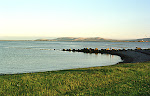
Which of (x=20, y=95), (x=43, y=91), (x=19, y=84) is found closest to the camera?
(x=20, y=95)

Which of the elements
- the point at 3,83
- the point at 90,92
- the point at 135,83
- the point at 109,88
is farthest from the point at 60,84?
the point at 135,83

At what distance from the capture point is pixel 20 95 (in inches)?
374

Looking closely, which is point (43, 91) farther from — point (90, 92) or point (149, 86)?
point (149, 86)

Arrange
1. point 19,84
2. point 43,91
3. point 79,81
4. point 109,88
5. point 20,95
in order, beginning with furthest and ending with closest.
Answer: point 79,81 < point 19,84 < point 109,88 < point 43,91 < point 20,95

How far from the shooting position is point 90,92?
1002 centimetres

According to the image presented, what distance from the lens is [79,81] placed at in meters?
12.7

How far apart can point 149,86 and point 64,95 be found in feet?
19.7

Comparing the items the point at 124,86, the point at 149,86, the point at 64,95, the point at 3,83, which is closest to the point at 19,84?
the point at 3,83

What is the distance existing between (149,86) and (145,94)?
189cm

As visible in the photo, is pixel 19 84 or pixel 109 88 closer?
pixel 109 88

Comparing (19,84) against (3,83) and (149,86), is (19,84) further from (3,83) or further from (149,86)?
(149,86)

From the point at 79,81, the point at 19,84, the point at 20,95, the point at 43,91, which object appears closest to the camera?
the point at 20,95

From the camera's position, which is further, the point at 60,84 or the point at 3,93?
the point at 60,84

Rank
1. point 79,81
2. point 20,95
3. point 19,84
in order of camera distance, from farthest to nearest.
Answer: point 79,81 → point 19,84 → point 20,95
